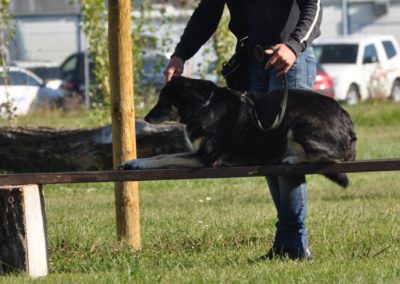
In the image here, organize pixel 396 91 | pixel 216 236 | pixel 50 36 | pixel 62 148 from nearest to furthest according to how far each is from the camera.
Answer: pixel 216 236 → pixel 62 148 → pixel 396 91 → pixel 50 36

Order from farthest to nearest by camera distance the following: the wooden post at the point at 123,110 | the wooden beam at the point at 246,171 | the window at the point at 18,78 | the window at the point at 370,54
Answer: the window at the point at 370,54, the window at the point at 18,78, the wooden post at the point at 123,110, the wooden beam at the point at 246,171

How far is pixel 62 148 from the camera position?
38.7 feet

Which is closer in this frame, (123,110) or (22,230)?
(22,230)

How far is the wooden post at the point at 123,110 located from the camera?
665 centimetres

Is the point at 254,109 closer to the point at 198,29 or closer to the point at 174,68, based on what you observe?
the point at 174,68

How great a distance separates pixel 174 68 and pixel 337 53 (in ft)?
66.4

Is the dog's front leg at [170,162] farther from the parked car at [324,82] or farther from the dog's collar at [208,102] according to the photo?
the parked car at [324,82]

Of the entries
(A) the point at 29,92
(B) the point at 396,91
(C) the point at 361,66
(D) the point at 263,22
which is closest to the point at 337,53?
(C) the point at 361,66

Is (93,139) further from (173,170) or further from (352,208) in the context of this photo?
(173,170)

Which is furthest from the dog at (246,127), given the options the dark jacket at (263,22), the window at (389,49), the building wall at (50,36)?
the building wall at (50,36)

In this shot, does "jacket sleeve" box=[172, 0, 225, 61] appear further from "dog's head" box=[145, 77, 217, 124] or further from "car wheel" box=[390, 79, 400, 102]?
"car wheel" box=[390, 79, 400, 102]

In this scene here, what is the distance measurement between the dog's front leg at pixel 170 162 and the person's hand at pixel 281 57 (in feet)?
2.17

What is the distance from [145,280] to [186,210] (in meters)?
3.47

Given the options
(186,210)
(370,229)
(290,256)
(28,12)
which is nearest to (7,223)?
(290,256)
